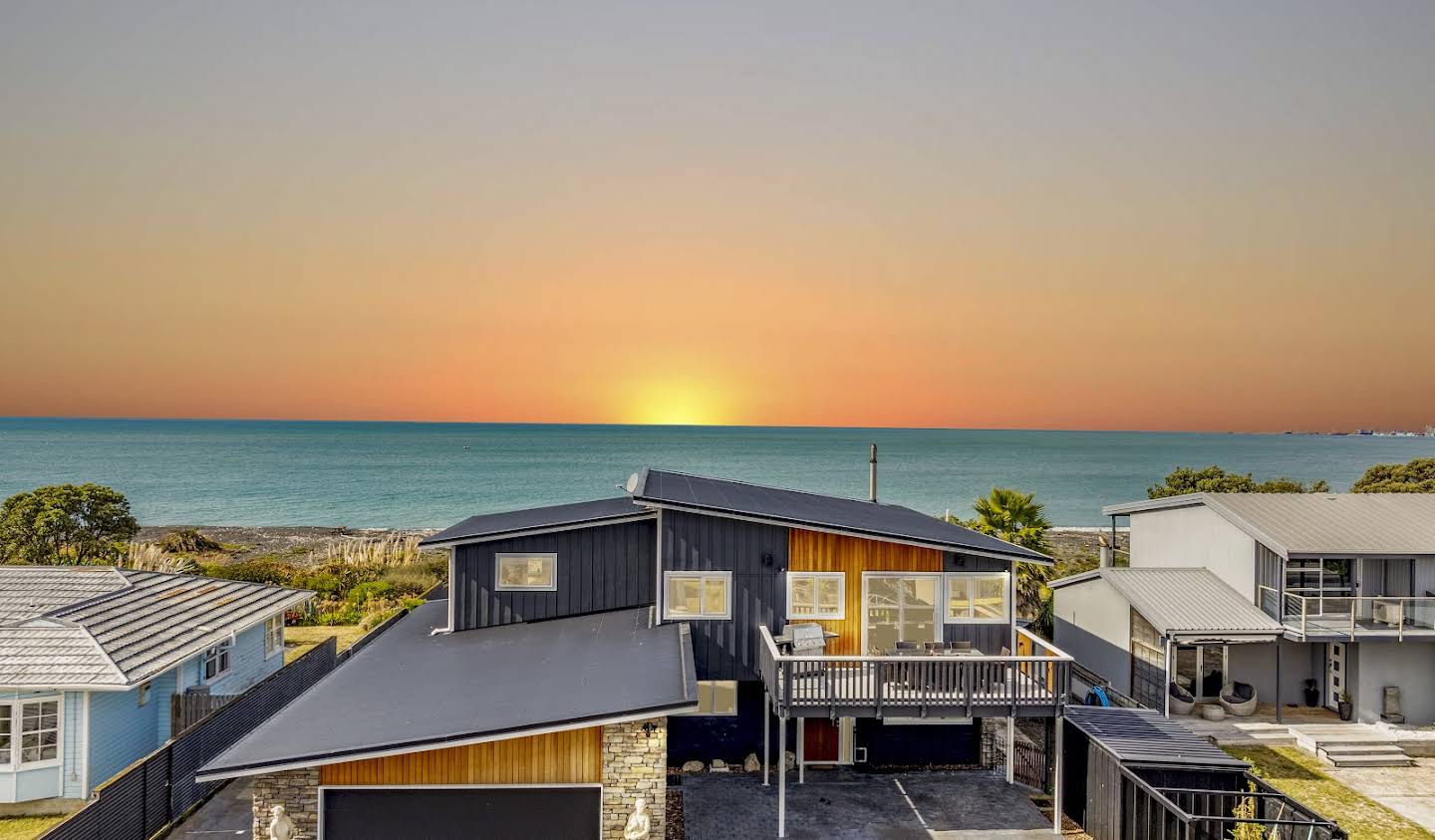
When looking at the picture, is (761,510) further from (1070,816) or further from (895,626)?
(1070,816)

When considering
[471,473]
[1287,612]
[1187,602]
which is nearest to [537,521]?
[1187,602]

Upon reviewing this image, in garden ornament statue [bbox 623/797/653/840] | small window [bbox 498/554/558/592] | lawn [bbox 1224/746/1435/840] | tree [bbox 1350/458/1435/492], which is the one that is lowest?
lawn [bbox 1224/746/1435/840]

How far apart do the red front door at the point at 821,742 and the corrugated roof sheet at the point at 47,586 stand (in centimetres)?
1615

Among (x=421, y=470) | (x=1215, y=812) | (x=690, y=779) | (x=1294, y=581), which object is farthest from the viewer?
(x=421, y=470)

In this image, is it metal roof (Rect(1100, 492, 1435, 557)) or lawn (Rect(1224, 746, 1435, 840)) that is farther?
metal roof (Rect(1100, 492, 1435, 557))

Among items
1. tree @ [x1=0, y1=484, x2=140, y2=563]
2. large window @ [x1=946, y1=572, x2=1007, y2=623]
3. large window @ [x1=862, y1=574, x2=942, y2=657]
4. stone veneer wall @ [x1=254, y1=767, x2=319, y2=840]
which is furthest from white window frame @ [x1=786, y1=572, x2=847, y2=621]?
tree @ [x1=0, y1=484, x2=140, y2=563]

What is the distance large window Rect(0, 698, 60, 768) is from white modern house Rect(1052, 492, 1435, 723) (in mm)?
23565

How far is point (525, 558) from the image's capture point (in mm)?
17391

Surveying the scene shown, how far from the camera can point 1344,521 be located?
23.0 m

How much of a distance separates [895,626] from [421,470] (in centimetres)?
12543

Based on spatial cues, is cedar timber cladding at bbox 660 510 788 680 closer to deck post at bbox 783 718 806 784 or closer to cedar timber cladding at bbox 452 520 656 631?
cedar timber cladding at bbox 452 520 656 631

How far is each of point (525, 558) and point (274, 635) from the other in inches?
402

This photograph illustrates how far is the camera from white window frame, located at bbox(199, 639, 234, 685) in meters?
18.6

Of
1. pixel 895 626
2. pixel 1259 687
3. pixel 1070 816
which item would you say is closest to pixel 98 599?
pixel 895 626
